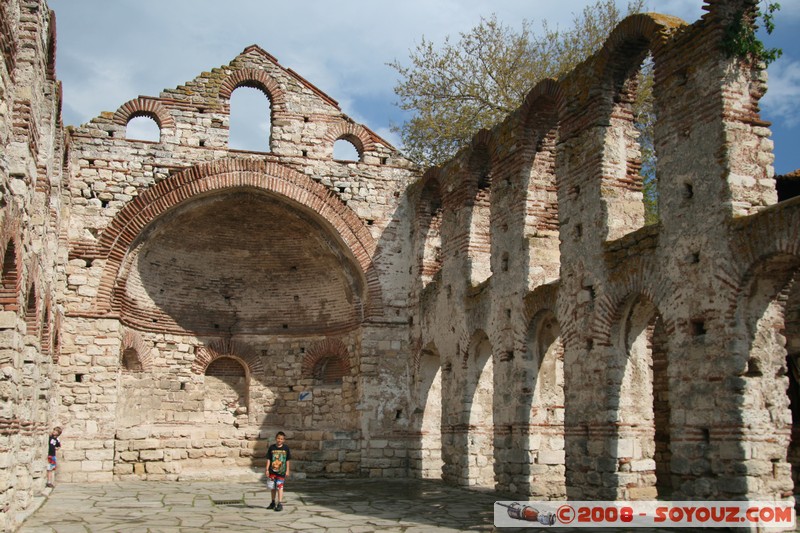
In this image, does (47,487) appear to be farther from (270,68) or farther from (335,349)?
(270,68)

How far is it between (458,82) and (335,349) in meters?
7.48

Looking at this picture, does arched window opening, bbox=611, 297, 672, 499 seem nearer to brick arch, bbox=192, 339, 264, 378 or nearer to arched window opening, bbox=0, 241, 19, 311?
arched window opening, bbox=0, 241, 19, 311

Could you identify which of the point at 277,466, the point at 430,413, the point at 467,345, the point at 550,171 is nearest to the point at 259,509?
the point at 277,466

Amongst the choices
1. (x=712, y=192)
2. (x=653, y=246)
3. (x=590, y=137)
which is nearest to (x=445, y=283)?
(x=590, y=137)

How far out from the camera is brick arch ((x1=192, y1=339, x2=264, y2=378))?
61.1 feet

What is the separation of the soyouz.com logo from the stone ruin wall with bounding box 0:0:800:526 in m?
0.19

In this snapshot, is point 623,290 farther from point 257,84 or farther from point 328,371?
point 257,84

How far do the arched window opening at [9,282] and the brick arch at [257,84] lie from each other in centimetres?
1007

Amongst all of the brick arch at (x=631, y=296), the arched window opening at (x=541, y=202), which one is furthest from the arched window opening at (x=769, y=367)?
the arched window opening at (x=541, y=202)

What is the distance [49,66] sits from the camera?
1224cm

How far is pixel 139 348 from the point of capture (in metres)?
17.7

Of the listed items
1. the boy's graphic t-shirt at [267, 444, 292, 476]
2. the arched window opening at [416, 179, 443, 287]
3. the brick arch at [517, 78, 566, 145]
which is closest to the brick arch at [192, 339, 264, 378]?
the arched window opening at [416, 179, 443, 287]

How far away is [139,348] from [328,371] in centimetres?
422

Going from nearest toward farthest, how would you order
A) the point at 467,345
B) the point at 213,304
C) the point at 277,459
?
the point at 277,459 → the point at 467,345 → the point at 213,304
